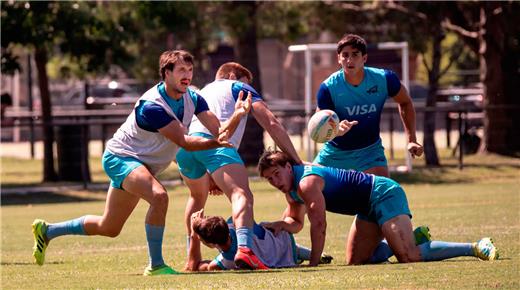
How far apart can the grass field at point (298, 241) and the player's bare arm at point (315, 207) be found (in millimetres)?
269

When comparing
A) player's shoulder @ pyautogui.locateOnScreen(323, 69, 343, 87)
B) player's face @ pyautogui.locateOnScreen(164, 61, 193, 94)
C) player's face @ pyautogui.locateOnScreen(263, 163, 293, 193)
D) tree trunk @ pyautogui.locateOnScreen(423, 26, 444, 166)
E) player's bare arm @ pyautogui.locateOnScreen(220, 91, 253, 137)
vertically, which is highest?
player's face @ pyautogui.locateOnScreen(164, 61, 193, 94)

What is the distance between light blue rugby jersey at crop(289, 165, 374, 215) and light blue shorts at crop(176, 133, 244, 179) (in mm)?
566

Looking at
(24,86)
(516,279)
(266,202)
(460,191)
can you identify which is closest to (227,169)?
(516,279)

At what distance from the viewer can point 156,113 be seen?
10539mm

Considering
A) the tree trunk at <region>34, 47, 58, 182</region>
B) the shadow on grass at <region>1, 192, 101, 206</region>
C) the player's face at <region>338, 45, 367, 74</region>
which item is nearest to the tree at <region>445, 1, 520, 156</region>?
the shadow on grass at <region>1, 192, 101, 206</region>

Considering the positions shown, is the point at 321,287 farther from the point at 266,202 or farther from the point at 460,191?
the point at 460,191

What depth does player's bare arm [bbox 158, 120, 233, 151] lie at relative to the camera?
1046 cm

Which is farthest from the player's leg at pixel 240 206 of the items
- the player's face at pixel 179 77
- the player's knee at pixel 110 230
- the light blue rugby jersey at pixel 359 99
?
the light blue rugby jersey at pixel 359 99

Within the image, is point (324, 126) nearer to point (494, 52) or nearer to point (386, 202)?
point (386, 202)

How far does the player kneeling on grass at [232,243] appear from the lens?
35.6ft

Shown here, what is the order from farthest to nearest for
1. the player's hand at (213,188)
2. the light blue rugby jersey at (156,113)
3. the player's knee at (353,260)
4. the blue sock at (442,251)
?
the player's hand at (213,188) → the player's knee at (353,260) → the blue sock at (442,251) → the light blue rugby jersey at (156,113)

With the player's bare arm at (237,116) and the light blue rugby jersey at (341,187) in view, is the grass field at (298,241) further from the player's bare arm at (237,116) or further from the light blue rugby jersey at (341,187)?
the player's bare arm at (237,116)

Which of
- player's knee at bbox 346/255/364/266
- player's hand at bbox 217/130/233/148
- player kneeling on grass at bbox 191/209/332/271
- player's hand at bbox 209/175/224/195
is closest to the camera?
player's hand at bbox 217/130/233/148

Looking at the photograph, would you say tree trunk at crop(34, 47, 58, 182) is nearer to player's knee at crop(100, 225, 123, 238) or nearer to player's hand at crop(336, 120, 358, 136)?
player's knee at crop(100, 225, 123, 238)
